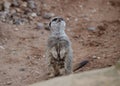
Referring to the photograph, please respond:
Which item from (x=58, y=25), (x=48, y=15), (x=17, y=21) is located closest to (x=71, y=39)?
(x=48, y=15)

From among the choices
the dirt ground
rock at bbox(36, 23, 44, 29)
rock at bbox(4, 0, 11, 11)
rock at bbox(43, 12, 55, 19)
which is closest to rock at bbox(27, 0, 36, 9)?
the dirt ground

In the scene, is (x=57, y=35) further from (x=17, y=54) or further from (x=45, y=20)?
(x=45, y=20)

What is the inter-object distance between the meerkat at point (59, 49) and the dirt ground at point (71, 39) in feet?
1.34

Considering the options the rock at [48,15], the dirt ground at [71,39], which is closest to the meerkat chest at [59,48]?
the dirt ground at [71,39]

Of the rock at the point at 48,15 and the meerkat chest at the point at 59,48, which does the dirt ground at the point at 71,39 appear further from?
the meerkat chest at the point at 59,48

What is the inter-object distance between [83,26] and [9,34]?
1177 millimetres

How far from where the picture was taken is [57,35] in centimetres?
422

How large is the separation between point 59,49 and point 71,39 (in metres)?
1.50

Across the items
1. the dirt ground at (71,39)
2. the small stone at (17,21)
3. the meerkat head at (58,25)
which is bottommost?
the dirt ground at (71,39)

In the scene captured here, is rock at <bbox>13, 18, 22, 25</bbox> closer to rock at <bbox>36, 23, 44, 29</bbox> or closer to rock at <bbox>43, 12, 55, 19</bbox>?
rock at <bbox>36, 23, 44, 29</bbox>

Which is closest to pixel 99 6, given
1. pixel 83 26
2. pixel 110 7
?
pixel 110 7

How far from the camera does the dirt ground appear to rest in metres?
4.83

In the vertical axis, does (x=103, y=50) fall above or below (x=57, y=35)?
below

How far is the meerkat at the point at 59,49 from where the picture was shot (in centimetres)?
420
